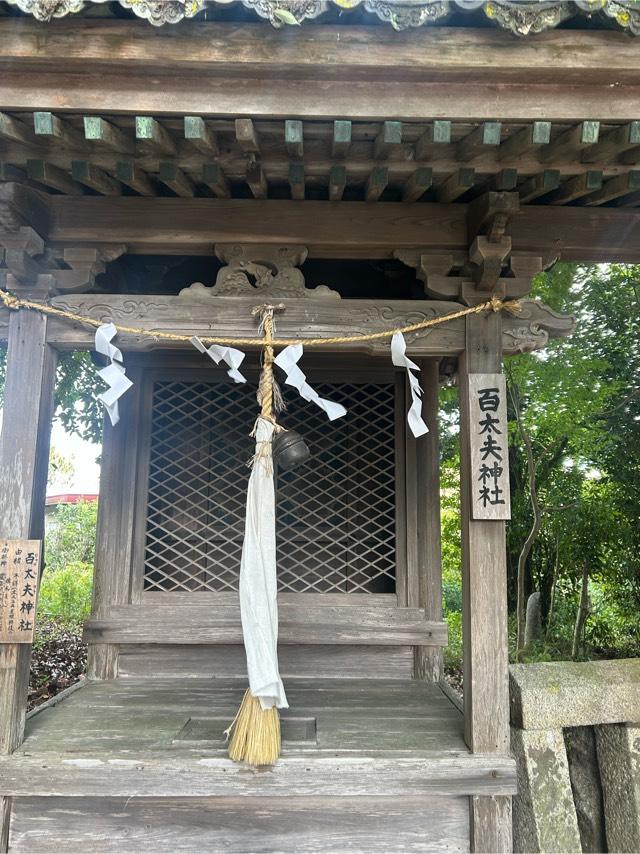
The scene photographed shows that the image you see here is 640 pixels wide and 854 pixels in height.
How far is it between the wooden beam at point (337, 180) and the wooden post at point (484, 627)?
39.9 inches

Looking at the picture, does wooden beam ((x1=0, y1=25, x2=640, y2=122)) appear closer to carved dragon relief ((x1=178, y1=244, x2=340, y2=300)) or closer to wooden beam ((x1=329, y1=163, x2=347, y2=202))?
wooden beam ((x1=329, y1=163, x2=347, y2=202))

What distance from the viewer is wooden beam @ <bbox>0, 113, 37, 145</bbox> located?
7.82 feet

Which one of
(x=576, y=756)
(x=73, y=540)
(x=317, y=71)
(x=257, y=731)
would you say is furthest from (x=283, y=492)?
(x=73, y=540)

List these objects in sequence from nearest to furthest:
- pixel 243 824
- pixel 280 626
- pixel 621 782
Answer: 1. pixel 243 824
2. pixel 621 782
3. pixel 280 626

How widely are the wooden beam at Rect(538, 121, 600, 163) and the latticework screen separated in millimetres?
2135

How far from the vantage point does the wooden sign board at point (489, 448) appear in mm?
2922

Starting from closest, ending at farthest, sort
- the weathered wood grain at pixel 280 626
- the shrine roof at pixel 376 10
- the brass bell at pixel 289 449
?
the shrine roof at pixel 376 10, the brass bell at pixel 289 449, the weathered wood grain at pixel 280 626

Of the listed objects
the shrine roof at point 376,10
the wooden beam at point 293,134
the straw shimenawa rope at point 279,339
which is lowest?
the straw shimenawa rope at point 279,339

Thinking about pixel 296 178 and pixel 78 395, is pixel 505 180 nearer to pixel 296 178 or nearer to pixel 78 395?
pixel 296 178

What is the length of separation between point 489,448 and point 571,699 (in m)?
1.60

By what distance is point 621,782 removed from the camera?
10.3 feet

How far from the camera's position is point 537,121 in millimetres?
2381

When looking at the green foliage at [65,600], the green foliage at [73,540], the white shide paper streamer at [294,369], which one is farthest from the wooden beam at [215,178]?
the green foliage at [73,540]

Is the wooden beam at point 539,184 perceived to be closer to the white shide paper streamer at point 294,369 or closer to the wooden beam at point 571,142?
the wooden beam at point 571,142
